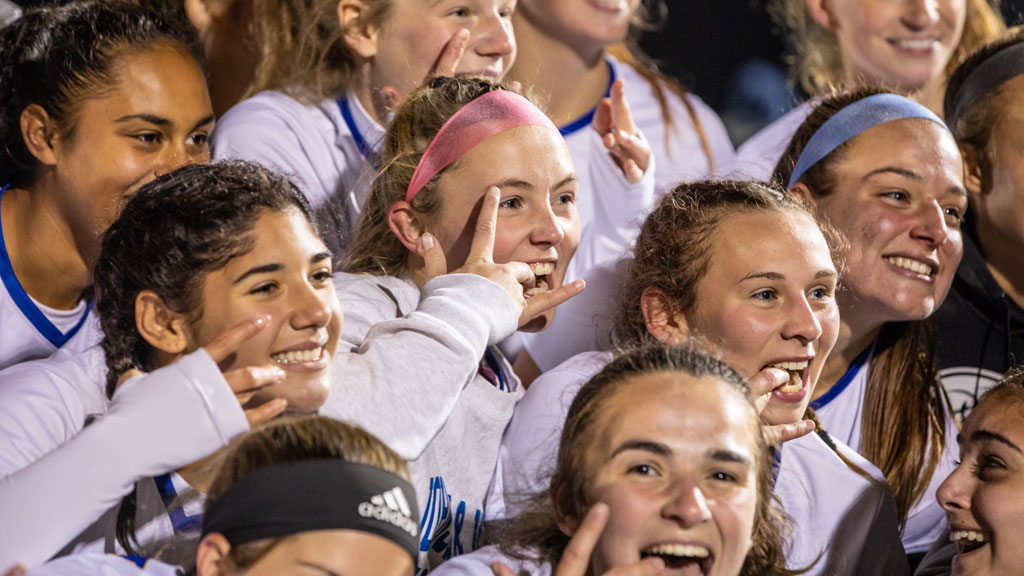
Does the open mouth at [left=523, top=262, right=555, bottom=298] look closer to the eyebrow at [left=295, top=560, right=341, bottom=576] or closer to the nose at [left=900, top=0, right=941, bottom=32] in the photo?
the eyebrow at [left=295, top=560, right=341, bottom=576]

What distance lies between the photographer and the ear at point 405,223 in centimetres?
245

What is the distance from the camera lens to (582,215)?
3.16 meters

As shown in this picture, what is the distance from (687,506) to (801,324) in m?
0.71

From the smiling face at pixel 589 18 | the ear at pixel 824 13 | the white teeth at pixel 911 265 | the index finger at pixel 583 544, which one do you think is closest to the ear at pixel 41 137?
the index finger at pixel 583 544

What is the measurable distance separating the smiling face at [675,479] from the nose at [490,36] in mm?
1309

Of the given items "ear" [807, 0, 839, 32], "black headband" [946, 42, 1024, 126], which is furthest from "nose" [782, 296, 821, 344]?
"ear" [807, 0, 839, 32]

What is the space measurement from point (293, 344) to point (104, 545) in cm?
42

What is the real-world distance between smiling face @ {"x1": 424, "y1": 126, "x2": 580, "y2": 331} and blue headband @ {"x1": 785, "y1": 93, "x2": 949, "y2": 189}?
741 millimetres

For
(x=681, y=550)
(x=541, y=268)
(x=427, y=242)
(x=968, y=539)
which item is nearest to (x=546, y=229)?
(x=541, y=268)

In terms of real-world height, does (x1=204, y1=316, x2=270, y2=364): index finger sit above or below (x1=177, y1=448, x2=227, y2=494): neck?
above

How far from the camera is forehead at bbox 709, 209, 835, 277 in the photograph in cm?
232

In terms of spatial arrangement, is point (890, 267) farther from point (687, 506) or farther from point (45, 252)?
point (45, 252)

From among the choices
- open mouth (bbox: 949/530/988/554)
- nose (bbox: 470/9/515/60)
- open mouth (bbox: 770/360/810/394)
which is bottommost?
open mouth (bbox: 949/530/988/554)

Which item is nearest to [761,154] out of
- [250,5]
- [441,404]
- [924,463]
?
[924,463]
